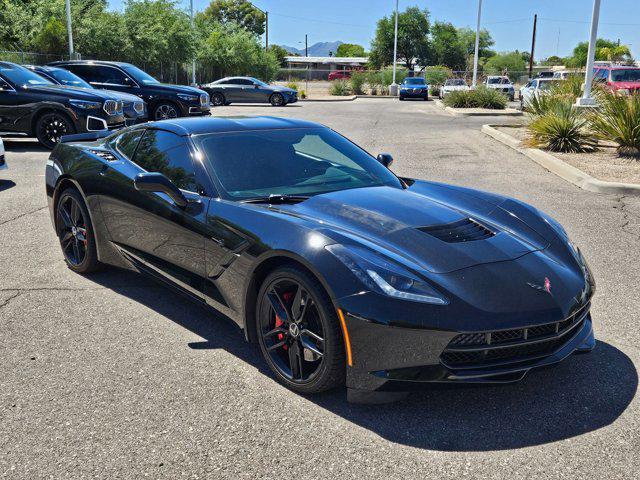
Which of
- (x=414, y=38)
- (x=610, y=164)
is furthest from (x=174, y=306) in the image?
(x=414, y=38)

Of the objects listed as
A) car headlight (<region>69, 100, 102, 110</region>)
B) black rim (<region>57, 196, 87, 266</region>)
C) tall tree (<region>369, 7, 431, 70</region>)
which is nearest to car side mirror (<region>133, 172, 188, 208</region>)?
black rim (<region>57, 196, 87, 266</region>)

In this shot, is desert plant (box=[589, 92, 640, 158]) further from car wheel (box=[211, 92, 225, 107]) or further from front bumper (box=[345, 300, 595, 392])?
car wheel (box=[211, 92, 225, 107])

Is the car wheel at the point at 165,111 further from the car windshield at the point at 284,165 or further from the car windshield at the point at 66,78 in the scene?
the car windshield at the point at 284,165

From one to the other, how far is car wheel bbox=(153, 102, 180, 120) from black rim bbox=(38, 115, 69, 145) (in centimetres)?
493

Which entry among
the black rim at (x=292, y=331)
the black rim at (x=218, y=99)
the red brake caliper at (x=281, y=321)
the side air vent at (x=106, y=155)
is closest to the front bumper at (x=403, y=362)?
the black rim at (x=292, y=331)

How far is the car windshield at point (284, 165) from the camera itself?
4344mm

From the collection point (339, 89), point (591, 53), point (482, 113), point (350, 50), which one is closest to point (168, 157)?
point (591, 53)

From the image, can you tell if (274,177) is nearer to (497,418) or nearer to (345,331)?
(345,331)

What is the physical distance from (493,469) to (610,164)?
10.3 m

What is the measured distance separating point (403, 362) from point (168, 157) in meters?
2.45

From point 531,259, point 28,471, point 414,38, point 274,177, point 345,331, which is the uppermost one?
point 414,38

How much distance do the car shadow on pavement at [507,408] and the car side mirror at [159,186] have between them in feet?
2.55

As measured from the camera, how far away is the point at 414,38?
85.3 metres

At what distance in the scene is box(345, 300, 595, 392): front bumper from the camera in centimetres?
315
